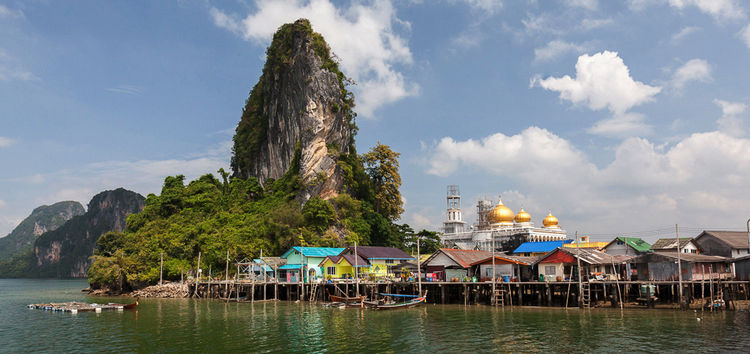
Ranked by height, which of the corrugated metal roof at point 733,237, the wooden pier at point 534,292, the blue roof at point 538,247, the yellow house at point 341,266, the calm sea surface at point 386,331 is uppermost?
the corrugated metal roof at point 733,237

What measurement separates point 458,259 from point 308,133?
40.1 meters

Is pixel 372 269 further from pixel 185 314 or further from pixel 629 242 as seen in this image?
pixel 629 242

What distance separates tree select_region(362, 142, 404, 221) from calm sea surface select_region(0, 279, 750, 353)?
43807mm

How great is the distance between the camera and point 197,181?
89.3m

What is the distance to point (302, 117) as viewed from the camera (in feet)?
274

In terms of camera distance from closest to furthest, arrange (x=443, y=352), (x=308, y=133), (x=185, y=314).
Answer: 1. (x=443, y=352)
2. (x=185, y=314)
3. (x=308, y=133)

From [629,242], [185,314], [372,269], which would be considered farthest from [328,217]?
[629,242]

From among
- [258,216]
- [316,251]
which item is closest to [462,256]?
[316,251]

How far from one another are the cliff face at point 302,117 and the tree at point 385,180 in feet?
17.6

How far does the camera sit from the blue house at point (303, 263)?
58500mm

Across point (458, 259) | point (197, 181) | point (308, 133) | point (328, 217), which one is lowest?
point (458, 259)

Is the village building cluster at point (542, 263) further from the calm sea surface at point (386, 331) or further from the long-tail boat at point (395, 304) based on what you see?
the calm sea surface at point (386, 331)

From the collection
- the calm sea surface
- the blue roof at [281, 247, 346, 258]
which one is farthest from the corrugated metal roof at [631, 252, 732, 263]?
the blue roof at [281, 247, 346, 258]

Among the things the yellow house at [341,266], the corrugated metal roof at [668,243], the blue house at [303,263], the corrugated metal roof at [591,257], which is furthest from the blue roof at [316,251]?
the corrugated metal roof at [668,243]
